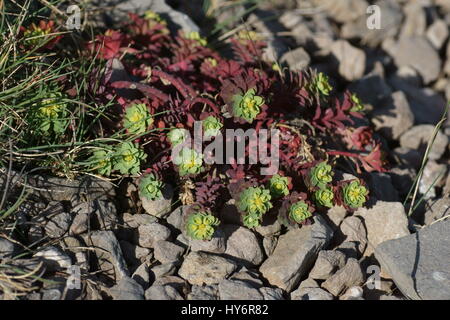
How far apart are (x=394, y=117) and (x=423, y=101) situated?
29.8 inches

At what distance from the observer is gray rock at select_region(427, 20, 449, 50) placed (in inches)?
202

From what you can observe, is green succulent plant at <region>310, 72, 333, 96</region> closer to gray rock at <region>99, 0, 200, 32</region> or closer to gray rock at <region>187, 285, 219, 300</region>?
gray rock at <region>99, 0, 200, 32</region>

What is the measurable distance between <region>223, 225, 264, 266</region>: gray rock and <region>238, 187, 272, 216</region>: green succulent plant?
144mm

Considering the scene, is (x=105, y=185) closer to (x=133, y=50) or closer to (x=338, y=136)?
(x=133, y=50)

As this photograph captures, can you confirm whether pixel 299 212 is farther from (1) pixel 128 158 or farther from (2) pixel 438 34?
(2) pixel 438 34

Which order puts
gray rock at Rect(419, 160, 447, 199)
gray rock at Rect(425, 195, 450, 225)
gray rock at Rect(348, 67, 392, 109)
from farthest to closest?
gray rock at Rect(348, 67, 392, 109) < gray rock at Rect(419, 160, 447, 199) < gray rock at Rect(425, 195, 450, 225)

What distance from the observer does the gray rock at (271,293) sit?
2.69 m

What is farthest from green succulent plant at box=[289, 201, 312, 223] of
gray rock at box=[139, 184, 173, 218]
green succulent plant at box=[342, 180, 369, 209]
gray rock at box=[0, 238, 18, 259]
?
gray rock at box=[0, 238, 18, 259]

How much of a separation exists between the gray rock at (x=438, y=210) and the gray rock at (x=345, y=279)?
668 millimetres

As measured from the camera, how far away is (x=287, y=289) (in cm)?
279

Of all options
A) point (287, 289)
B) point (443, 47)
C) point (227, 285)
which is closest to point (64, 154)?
point (227, 285)

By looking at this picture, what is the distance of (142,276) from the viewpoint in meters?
2.74

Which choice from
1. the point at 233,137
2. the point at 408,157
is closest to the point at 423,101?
the point at 408,157

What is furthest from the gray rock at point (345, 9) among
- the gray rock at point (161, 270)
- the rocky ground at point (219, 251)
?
the gray rock at point (161, 270)
